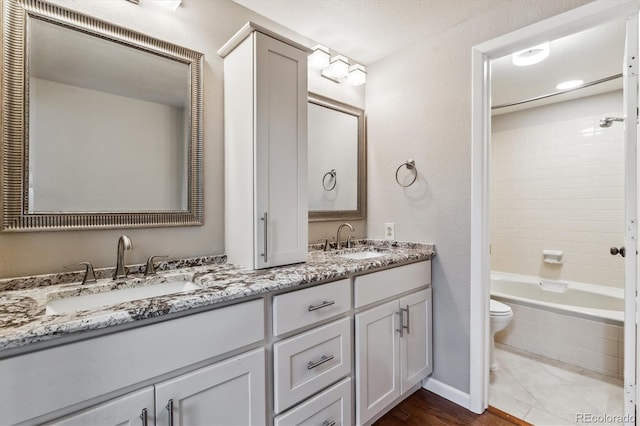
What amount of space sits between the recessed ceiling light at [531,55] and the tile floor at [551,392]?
2192 millimetres

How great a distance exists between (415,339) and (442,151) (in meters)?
1.21

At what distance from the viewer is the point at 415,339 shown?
182 cm

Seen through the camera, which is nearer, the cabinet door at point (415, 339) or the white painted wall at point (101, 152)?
the white painted wall at point (101, 152)

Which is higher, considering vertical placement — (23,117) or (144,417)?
(23,117)

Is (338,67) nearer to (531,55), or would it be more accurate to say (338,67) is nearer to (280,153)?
(280,153)

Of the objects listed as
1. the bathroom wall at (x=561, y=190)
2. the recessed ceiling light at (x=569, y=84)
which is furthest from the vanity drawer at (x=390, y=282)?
the recessed ceiling light at (x=569, y=84)

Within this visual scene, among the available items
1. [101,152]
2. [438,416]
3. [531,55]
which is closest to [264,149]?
[101,152]

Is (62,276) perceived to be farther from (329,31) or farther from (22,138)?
(329,31)

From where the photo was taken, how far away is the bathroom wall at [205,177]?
115 cm

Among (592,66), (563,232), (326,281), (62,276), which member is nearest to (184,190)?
(62,276)

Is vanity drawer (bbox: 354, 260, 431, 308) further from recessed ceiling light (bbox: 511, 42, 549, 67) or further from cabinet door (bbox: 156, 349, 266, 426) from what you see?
recessed ceiling light (bbox: 511, 42, 549, 67)

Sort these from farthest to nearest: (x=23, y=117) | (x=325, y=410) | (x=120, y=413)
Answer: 1. (x=325, y=410)
2. (x=23, y=117)
3. (x=120, y=413)

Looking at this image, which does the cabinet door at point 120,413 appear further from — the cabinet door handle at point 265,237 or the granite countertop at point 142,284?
the cabinet door handle at point 265,237

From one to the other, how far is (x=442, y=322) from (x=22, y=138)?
231cm
